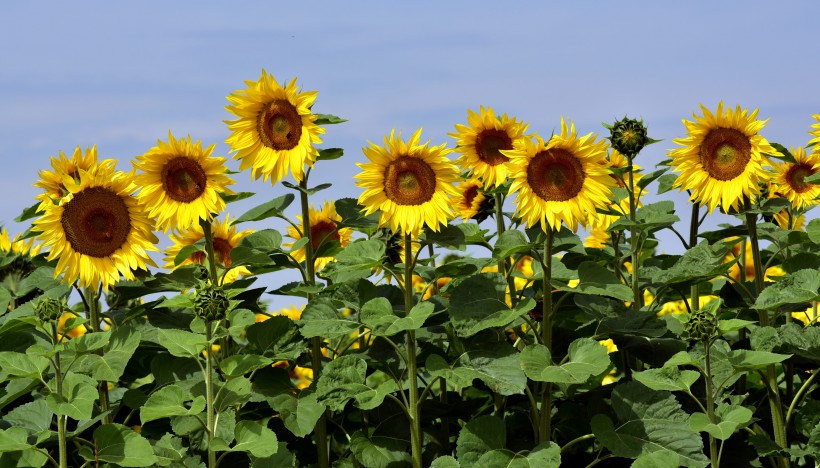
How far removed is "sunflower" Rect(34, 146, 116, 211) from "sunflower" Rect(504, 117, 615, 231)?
1.98 metres

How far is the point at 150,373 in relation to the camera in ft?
15.9

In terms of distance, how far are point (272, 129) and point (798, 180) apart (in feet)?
9.17

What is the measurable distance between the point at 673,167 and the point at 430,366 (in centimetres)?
157

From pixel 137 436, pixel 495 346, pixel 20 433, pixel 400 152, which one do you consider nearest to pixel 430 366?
pixel 495 346

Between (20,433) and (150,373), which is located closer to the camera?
(20,433)

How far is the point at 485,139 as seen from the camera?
473 centimetres

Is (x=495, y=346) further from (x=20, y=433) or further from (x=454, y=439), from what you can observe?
(x=20, y=433)

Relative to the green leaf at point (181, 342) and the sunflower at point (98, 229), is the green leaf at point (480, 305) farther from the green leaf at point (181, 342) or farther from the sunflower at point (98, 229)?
the sunflower at point (98, 229)

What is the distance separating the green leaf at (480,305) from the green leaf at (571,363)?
0.51 ft

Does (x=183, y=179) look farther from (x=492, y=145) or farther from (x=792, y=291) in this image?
(x=792, y=291)

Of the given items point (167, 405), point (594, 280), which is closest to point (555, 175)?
point (594, 280)

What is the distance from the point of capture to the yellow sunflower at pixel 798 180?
5.35m

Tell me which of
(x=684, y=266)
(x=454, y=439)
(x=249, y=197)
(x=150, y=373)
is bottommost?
(x=454, y=439)

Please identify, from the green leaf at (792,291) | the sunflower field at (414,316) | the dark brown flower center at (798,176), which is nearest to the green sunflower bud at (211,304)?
the sunflower field at (414,316)
